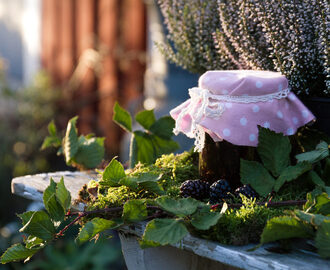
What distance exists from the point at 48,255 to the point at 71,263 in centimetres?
19

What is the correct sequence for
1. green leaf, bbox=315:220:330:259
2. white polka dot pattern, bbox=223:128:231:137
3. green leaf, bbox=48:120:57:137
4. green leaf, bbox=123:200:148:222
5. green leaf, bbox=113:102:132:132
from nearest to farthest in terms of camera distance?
green leaf, bbox=315:220:330:259
green leaf, bbox=123:200:148:222
white polka dot pattern, bbox=223:128:231:137
green leaf, bbox=113:102:132:132
green leaf, bbox=48:120:57:137

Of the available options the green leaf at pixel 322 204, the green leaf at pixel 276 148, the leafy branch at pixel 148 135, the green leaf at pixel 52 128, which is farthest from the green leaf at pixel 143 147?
the green leaf at pixel 322 204

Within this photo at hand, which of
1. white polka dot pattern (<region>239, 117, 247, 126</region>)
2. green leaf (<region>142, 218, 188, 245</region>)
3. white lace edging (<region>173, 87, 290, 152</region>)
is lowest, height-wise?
green leaf (<region>142, 218, 188, 245</region>)

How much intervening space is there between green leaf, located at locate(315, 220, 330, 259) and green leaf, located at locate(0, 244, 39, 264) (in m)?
0.45

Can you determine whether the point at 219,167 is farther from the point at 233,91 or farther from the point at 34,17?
the point at 34,17

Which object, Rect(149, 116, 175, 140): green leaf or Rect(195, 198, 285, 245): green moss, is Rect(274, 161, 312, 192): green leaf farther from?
Rect(149, 116, 175, 140): green leaf

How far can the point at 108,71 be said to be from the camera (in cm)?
393

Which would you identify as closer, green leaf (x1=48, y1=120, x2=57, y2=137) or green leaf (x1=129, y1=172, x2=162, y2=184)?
green leaf (x1=129, y1=172, x2=162, y2=184)

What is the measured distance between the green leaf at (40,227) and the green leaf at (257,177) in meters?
0.35

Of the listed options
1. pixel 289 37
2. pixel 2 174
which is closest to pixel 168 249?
pixel 289 37

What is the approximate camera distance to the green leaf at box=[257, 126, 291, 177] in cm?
90

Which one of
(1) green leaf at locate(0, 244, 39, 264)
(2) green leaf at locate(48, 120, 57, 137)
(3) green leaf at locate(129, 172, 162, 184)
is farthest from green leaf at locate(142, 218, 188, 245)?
(2) green leaf at locate(48, 120, 57, 137)

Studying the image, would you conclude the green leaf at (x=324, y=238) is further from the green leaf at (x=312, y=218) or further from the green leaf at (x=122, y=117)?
the green leaf at (x=122, y=117)

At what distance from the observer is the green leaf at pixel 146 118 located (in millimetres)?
1157
